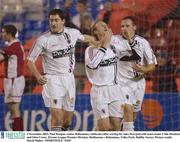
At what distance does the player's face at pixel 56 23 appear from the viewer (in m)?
5.83

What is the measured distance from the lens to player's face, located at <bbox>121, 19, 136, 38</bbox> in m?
5.88

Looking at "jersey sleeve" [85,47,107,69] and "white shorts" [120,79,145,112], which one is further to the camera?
"white shorts" [120,79,145,112]

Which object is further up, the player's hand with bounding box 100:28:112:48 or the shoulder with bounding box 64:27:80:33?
the shoulder with bounding box 64:27:80:33

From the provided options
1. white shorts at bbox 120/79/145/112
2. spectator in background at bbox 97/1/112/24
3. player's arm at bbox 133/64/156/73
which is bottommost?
white shorts at bbox 120/79/145/112

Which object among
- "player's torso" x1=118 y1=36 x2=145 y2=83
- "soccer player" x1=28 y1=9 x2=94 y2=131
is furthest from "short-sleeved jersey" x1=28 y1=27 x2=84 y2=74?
"player's torso" x1=118 y1=36 x2=145 y2=83

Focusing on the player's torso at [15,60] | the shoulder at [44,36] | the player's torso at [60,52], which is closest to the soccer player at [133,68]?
the player's torso at [60,52]

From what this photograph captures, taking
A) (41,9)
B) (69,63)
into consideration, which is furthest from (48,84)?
(41,9)

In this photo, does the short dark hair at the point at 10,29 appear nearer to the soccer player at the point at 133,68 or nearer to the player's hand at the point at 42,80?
the player's hand at the point at 42,80

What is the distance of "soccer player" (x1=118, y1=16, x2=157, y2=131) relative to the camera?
19.3ft

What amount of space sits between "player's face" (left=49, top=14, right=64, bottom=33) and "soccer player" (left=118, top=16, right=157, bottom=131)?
0.46 metres

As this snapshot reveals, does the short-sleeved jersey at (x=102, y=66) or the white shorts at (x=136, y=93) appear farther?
the white shorts at (x=136, y=93)

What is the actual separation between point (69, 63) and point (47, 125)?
52cm

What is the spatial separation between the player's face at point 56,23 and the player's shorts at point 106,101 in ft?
1.72

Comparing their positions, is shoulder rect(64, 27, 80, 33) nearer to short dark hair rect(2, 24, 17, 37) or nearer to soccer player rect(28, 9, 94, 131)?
soccer player rect(28, 9, 94, 131)
